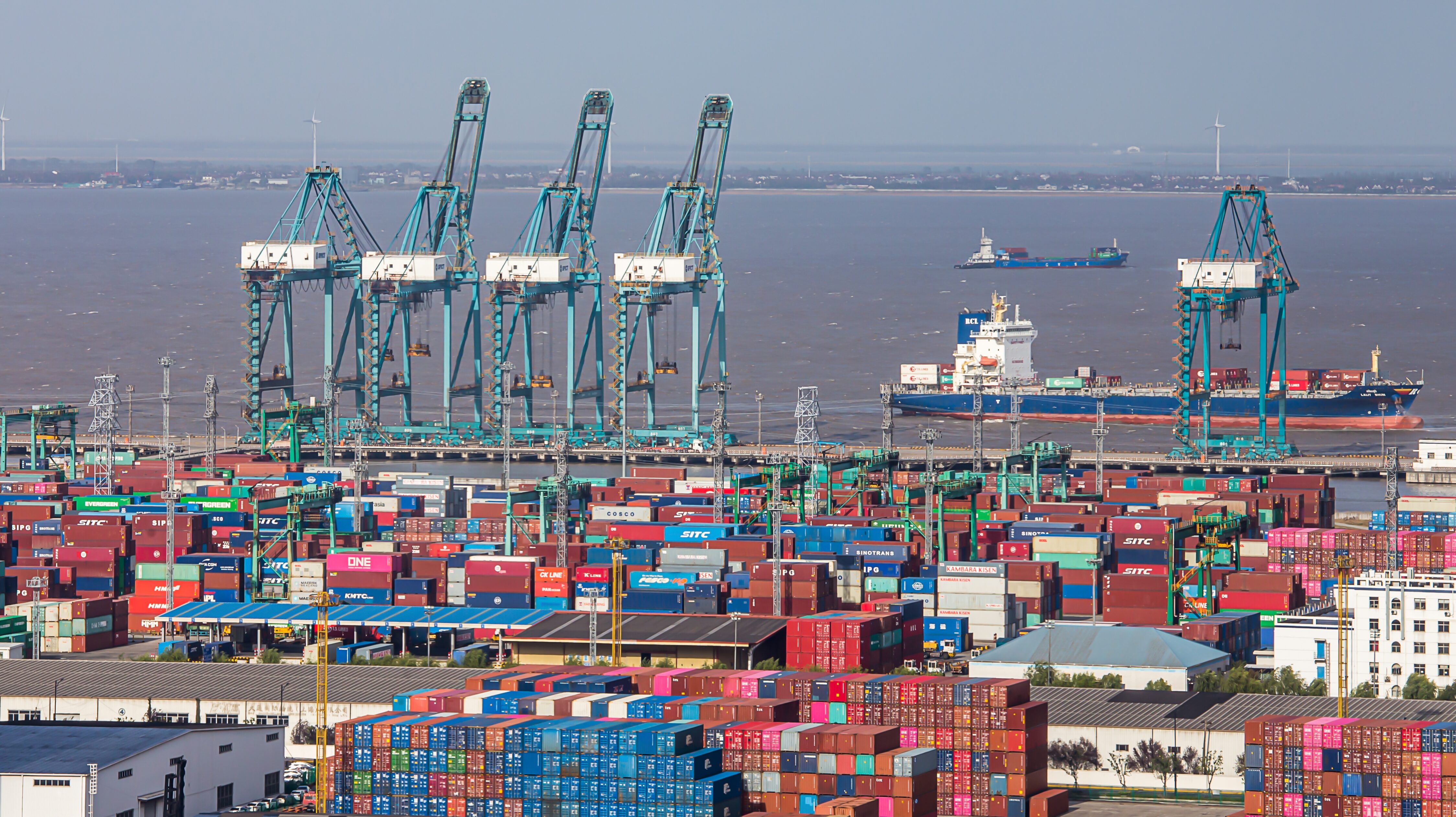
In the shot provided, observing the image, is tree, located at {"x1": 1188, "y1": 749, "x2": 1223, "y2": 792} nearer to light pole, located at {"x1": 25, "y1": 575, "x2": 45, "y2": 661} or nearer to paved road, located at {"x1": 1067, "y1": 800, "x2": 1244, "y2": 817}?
paved road, located at {"x1": 1067, "y1": 800, "x2": 1244, "y2": 817}

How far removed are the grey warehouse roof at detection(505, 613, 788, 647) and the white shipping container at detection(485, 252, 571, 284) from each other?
121 ft

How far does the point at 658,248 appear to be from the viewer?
78.5m

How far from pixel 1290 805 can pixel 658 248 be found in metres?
50.3

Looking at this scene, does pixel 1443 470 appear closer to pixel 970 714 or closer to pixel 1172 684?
pixel 1172 684

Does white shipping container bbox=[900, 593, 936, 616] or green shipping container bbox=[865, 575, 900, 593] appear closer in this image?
white shipping container bbox=[900, 593, 936, 616]

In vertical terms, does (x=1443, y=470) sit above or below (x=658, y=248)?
below

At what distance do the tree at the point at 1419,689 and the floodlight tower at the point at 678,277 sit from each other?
131 ft

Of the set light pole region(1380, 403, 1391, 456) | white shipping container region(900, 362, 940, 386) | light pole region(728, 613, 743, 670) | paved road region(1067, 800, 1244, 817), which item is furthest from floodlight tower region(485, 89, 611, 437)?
paved road region(1067, 800, 1244, 817)

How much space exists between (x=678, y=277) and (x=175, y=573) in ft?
107

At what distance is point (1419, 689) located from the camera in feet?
127

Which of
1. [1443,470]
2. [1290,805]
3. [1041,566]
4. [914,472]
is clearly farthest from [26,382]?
[1290,805]

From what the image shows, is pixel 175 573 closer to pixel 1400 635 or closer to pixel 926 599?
pixel 926 599

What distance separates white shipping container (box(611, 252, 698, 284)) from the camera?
3140 inches

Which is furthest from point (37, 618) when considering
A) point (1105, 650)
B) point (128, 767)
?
point (1105, 650)
